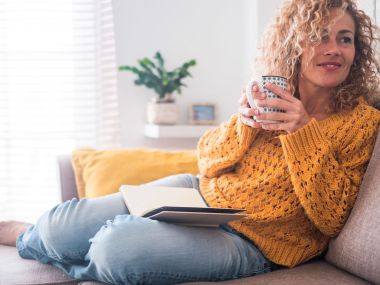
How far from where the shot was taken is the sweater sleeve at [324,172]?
51.6 inches

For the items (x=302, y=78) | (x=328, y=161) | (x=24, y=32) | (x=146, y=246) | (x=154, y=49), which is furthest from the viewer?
(x=154, y=49)

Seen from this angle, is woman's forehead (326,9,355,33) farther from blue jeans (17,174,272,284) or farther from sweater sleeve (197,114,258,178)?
blue jeans (17,174,272,284)

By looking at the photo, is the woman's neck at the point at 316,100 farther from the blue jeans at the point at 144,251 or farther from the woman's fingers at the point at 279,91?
the blue jeans at the point at 144,251

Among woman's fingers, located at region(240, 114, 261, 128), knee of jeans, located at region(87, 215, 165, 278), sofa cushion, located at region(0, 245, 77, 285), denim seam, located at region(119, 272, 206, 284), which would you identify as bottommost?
sofa cushion, located at region(0, 245, 77, 285)

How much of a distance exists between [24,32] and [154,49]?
2.38 feet

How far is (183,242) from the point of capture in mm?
1239

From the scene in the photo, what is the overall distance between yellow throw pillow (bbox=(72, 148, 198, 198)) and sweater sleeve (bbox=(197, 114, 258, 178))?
27 cm

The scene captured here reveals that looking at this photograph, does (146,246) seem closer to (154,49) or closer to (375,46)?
(375,46)

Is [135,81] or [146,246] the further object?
[135,81]

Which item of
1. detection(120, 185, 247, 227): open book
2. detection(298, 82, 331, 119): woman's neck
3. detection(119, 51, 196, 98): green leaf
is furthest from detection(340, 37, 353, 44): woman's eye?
detection(119, 51, 196, 98): green leaf

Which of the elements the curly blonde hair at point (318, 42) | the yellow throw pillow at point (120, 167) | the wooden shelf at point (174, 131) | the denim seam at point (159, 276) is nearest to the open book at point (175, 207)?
the denim seam at point (159, 276)

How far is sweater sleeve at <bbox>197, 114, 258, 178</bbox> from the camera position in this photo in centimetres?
150

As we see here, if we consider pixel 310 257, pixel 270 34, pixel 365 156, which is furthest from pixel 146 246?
pixel 270 34

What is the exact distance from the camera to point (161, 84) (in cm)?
307
